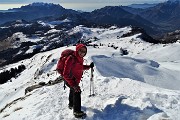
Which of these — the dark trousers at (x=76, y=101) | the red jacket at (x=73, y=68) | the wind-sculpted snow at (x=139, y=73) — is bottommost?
the wind-sculpted snow at (x=139, y=73)

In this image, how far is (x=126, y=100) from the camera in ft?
50.1

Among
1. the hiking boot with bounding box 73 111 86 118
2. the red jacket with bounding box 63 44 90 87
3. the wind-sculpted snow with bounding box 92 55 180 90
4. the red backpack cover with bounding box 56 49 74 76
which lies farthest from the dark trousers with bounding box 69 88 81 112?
the wind-sculpted snow with bounding box 92 55 180 90

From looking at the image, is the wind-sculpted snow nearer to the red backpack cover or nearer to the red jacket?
the red jacket

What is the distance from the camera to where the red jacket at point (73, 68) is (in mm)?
13688

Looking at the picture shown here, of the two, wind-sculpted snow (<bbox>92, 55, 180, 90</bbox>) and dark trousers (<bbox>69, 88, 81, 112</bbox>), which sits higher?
dark trousers (<bbox>69, 88, 81, 112</bbox>)

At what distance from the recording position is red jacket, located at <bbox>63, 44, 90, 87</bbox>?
1369cm

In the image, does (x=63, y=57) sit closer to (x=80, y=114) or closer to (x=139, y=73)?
(x=80, y=114)

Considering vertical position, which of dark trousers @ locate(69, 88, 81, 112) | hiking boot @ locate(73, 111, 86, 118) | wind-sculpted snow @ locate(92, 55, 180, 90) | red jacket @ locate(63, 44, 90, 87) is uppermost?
red jacket @ locate(63, 44, 90, 87)

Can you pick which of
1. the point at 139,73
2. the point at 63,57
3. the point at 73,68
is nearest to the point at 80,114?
the point at 73,68

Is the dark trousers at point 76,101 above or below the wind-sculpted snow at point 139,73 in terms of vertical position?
above

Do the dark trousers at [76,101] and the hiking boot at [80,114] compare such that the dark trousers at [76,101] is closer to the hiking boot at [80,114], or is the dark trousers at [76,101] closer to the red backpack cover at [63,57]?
the hiking boot at [80,114]

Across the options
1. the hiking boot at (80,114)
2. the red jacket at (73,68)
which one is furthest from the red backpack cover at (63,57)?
the hiking boot at (80,114)

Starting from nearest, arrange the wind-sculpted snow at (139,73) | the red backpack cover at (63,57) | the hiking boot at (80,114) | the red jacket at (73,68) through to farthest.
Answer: the red jacket at (73,68) → the hiking boot at (80,114) → the red backpack cover at (63,57) → the wind-sculpted snow at (139,73)

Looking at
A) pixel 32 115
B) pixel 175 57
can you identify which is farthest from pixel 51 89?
pixel 175 57
